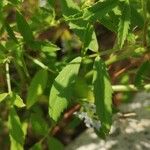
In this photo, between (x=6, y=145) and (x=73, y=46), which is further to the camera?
(x=73, y=46)

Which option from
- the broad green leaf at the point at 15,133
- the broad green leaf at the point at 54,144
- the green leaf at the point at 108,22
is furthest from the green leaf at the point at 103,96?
the broad green leaf at the point at 54,144

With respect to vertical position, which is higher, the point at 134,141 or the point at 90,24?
the point at 90,24

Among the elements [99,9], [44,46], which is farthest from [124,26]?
[44,46]

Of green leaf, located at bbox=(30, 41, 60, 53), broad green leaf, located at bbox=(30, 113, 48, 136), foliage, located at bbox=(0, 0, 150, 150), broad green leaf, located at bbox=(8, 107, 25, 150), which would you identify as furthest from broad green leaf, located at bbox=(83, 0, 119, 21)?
broad green leaf, located at bbox=(30, 113, 48, 136)

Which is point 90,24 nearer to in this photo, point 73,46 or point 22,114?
point 22,114

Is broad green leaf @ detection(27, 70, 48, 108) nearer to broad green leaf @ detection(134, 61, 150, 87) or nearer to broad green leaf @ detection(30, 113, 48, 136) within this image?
broad green leaf @ detection(30, 113, 48, 136)

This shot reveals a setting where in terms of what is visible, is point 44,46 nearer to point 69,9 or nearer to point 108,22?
point 69,9

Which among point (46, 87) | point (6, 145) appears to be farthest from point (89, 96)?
point (6, 145)

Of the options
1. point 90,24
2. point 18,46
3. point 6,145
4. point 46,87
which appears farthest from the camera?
point 6,145
